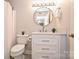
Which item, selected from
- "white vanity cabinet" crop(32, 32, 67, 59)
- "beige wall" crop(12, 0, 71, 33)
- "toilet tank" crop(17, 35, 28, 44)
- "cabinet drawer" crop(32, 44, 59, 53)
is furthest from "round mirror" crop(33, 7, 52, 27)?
"cabinet drawer" crop(32, 44, 59, 53)

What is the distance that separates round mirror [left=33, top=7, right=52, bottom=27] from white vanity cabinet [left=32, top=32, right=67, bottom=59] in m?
0.78

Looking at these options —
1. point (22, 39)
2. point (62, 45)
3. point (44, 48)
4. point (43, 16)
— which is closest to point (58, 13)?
point (43, 16)

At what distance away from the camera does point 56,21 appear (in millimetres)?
4516

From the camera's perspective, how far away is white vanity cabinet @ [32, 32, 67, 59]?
3830mm

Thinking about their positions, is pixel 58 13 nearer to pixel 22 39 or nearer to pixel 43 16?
pixel 43 16

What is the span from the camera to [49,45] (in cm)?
387

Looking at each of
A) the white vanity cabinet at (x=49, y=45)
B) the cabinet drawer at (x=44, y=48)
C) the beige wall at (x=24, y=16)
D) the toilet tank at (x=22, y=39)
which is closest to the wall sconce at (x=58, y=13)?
the beige wall at (x=24, y=16)

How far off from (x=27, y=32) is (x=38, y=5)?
996mm

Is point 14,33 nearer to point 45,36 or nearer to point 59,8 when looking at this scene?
point 45,36

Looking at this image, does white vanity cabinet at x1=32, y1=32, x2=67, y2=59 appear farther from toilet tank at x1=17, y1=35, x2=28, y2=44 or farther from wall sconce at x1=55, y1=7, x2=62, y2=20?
wall sconce at x1=55, y1=7, x2=62, y2=20

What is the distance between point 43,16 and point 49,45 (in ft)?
3.77

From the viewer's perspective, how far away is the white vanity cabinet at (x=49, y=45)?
3.83 metres
